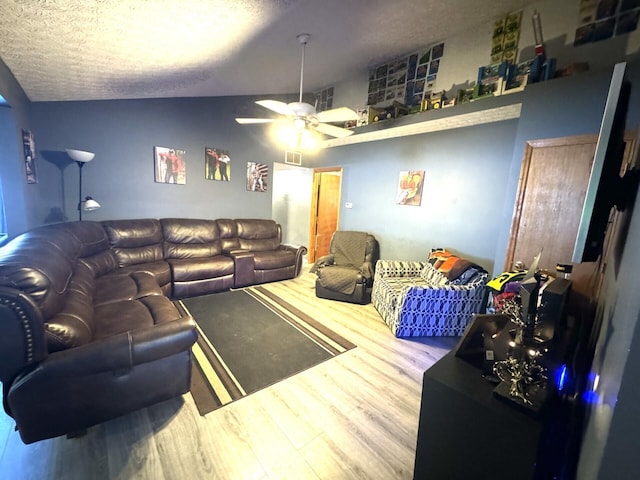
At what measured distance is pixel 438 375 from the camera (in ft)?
3.26

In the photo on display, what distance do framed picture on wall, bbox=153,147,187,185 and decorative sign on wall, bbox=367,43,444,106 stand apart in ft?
10.2

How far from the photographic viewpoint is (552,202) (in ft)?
7.20

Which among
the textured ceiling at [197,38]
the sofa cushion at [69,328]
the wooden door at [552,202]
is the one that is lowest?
the sofa cushion at [69,328]

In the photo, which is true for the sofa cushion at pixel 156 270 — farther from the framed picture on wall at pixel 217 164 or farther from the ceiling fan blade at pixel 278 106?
the ceiling fan blade at pixel 278 106

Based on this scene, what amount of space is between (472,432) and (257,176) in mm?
4736

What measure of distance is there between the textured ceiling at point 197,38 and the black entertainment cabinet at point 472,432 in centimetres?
248

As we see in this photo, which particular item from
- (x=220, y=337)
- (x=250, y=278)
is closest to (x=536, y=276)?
(x=220, y=337)

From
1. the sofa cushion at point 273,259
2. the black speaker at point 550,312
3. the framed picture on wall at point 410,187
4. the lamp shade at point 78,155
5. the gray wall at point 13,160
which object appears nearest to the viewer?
the black speaker at point 550,312

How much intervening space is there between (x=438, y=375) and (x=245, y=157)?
4609 mm

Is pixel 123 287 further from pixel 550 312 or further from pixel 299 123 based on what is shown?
pixel 550 312

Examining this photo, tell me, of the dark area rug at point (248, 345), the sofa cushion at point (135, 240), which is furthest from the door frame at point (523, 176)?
the sofa cushion at point (135, 240)

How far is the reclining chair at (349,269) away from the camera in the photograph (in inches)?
138

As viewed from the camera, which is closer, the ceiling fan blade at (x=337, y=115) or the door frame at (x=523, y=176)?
the door frame at (x=523, y=176)

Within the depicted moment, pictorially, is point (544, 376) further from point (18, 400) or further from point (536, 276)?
point (18, 400)
